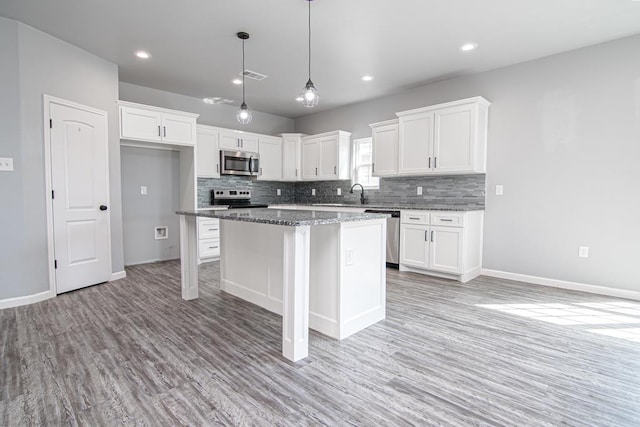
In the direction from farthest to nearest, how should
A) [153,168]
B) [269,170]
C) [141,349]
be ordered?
[269,170]
[153,168]
[141,349]

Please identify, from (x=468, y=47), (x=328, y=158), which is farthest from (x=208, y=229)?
(x=468, y=47)

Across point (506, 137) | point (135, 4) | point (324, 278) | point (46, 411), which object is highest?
point (135, 4)

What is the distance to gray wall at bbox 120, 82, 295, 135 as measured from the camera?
4.89 m

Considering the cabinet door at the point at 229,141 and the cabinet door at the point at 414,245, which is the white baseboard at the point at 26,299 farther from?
the cabinet door at the point at 414,245

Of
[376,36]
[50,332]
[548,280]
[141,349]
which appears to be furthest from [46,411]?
[548,280]

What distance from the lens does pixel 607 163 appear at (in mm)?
3469

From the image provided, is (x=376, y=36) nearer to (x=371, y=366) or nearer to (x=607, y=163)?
(x=607, y=163)

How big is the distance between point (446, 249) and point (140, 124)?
441cm

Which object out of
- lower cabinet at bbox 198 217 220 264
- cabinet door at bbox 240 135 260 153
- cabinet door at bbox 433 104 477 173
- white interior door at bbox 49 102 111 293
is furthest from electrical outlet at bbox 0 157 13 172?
cabinet door at bbox 433 104 477 173

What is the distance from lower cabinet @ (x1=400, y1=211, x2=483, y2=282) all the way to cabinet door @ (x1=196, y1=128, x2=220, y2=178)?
3.22 meters

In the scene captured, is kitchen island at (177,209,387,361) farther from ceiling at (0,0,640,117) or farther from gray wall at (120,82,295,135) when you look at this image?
gray wall at (120,82,295,135)

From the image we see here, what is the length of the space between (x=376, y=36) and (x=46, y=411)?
389 cm

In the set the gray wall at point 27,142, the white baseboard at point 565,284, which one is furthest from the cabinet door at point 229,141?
the white baseboard at point 565,284

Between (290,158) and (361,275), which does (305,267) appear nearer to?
(361,275)
